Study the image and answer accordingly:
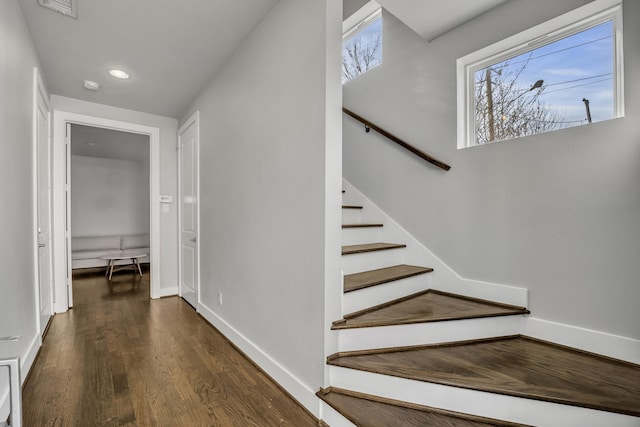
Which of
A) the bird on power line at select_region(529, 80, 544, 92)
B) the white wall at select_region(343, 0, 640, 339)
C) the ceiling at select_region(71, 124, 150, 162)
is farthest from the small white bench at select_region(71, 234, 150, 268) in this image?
the bird on power line at select_region(529, 80, 544, 92)

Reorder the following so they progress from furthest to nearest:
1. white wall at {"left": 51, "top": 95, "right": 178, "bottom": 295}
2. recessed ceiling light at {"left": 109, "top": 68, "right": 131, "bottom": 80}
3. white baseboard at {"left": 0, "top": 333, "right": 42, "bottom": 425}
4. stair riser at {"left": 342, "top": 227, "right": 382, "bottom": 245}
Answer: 1. white wall at {"left": 51, "top": 95, "right": 178, "bottom": 295}
2. recessed ceiling light at {"left": 109, "top": 68, "right": 131, "bottom": 80}
3. stair riser at {"left": 342, "top": 227, "right": 382, "bottom": 245}
4. white baseboard at {"left": 0, "top": 333, "right": 42, "bottom": 425}

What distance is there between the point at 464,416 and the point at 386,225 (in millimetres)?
1578

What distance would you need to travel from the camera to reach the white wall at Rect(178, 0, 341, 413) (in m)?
1.59

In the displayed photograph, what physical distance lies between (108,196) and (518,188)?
770cm

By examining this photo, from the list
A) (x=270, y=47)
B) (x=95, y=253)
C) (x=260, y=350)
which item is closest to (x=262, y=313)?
(x=260, y=350)

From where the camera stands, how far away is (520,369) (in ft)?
4.94

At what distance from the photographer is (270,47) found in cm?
205

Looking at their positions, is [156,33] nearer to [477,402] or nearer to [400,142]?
[400,142]

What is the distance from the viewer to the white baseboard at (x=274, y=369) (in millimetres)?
1622

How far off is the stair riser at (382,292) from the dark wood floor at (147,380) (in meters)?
0.65

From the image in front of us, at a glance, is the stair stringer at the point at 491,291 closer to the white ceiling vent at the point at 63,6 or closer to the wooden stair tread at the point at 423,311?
the wooden stair tread at the point at 423,311

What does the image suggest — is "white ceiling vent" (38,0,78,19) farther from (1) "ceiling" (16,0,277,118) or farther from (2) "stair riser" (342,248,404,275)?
(2) "stair riser" (342,248,404,275)

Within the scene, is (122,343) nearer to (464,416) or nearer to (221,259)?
(221,259)

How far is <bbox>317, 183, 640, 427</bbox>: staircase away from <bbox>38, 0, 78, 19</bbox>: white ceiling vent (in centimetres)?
248
